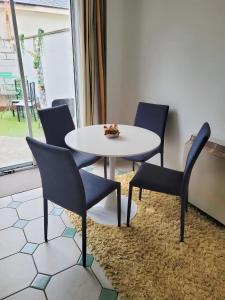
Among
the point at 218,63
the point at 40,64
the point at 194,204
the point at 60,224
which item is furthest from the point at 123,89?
the point at 60,224

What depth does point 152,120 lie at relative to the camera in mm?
2398

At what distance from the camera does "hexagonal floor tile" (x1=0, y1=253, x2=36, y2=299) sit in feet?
4.44

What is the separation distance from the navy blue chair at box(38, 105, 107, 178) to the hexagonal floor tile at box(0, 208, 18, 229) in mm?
728

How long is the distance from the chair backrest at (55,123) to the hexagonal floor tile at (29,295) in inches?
48.1

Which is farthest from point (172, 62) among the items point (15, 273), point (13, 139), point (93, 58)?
point (13, 139)

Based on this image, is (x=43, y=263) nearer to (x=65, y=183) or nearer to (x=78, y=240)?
(x=78, y=240)

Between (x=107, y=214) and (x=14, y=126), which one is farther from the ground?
(x=14, y=126)

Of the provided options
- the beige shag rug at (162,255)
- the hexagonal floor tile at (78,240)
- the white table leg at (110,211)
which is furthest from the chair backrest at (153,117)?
the hexagonal floor tile at (78,240)

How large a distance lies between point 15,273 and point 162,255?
1009 millimetres

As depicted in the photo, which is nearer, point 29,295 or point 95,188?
point 29,295

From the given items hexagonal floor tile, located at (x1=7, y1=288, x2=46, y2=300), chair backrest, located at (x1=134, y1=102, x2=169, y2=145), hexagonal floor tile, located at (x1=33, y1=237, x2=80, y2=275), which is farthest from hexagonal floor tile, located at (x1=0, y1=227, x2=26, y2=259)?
chair backrest, located at (x1=134, y1=102, x2=169, y2=145)

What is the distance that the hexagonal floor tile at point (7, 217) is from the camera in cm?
188

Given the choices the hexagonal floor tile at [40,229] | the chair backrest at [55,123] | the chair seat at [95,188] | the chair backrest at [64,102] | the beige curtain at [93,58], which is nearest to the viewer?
the chair seat at [95,188]

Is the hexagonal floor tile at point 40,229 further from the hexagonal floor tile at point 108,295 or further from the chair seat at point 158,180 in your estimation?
the chair seat at point 158,180
